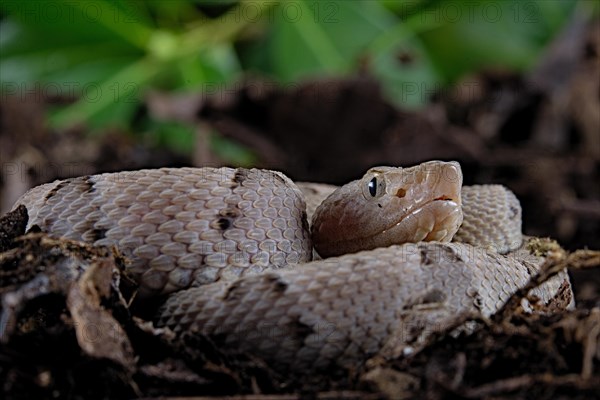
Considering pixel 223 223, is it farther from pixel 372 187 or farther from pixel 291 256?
pixel 372 187

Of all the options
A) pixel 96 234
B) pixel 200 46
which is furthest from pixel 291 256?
pixel 200 46

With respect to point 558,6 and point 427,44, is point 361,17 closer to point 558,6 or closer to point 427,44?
point 427,44

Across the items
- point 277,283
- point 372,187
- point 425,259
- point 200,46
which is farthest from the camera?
point 200,46

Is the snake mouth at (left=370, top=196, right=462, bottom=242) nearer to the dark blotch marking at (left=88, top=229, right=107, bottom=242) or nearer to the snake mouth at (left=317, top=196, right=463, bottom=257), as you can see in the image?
the snake mouth at (left=317, top=196, right=463, bottom=257)

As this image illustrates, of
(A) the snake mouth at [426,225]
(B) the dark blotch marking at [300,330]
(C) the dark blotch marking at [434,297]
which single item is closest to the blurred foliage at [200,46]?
(A) the snake mouth at [426,225]

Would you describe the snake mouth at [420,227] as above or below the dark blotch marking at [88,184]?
below

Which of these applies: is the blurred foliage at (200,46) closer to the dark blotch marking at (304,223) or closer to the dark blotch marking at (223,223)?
the dark blotch marking at (304,223)

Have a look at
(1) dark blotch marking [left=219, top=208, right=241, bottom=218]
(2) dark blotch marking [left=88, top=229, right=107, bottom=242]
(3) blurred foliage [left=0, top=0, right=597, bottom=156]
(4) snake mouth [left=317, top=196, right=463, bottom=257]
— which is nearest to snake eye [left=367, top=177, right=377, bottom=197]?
(4) snake mouth [left=317, top=196, right=463, bottom=257]
